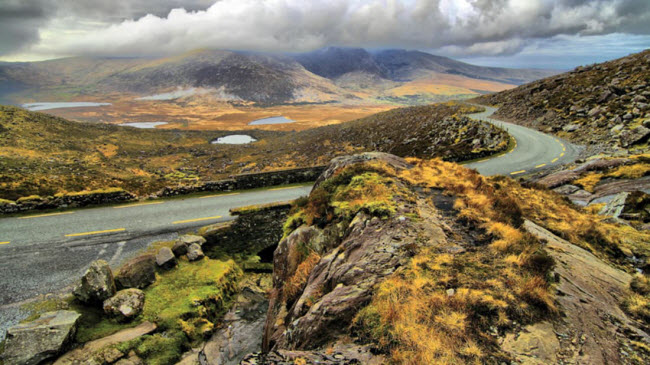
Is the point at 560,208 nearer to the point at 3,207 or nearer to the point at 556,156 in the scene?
the point at 556,156

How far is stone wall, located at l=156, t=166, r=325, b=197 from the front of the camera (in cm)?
1573

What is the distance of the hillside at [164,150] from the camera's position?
20.6 m

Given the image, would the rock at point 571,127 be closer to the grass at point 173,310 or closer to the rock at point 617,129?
the rock at point 617,129

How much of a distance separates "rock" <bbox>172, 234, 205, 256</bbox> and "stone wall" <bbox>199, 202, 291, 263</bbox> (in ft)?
1.32

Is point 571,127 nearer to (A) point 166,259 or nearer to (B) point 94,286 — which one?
(A) point 166,259

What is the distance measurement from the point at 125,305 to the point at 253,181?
10331 mm

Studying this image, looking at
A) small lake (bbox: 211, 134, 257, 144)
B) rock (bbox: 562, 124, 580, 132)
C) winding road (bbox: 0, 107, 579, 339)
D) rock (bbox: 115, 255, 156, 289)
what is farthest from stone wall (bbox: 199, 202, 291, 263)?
small lake (bbox: 211, 134, 257, 144)

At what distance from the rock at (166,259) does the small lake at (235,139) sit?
83.9 metres

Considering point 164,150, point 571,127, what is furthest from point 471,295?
point 164,150

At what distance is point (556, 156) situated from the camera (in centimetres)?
2214

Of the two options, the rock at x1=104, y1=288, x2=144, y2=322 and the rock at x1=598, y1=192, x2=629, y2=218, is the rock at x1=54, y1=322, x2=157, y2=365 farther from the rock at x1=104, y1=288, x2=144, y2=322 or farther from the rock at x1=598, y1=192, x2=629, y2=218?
the rock at x1=598, y1=192, x2=629, y2=218

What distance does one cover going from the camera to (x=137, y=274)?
8648 millimetres

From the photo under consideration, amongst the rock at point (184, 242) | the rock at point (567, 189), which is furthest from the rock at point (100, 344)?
the rock at point (567, 189)

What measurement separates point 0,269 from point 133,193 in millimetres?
6452
